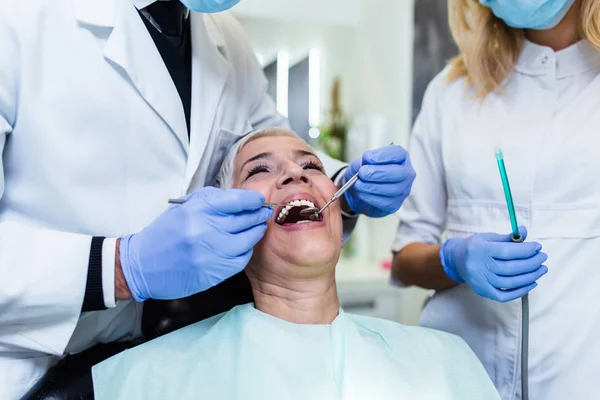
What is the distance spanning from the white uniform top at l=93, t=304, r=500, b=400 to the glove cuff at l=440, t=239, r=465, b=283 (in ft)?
0.58

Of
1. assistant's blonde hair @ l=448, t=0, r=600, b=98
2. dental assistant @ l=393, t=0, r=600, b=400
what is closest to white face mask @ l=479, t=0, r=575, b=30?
dental assistant @ l=393, t=0, r=600, b=400

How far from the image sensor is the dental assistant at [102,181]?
3.42 ft

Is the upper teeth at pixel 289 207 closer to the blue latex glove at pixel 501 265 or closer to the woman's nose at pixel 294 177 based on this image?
the woman's nose at pixel 294 177

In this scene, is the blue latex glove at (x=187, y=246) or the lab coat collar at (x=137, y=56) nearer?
the blue latex glove at (x=187, y=246)

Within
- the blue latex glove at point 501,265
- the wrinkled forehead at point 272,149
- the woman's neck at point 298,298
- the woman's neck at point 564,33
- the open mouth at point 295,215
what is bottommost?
the woman's neck at point 298,298

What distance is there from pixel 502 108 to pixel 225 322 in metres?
0.85

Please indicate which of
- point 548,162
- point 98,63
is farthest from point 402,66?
point 98,63

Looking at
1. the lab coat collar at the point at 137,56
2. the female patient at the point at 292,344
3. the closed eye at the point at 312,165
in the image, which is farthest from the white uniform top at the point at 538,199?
the lab coat collar at the point at 137,56

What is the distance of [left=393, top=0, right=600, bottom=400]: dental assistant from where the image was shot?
1203 millimetres

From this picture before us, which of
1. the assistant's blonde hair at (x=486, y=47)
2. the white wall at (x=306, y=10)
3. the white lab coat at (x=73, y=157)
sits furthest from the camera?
the white wall at (x=306, y=10)

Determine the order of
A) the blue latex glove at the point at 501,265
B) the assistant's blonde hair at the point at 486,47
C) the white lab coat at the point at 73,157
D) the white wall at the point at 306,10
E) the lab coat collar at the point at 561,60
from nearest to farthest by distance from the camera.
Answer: the white lab coat at the point at 73,157 → the blue latex glove at the point at 501,265 → the lab coat collar at the point at 561,60 → the assistant's blonde hair at the point at 486,47 → the white wall at the point at 306,10

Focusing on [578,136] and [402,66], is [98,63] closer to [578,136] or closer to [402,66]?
[578,136]

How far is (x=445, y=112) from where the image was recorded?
4.84 feet

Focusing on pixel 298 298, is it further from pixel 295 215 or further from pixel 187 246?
pixel 187 246
